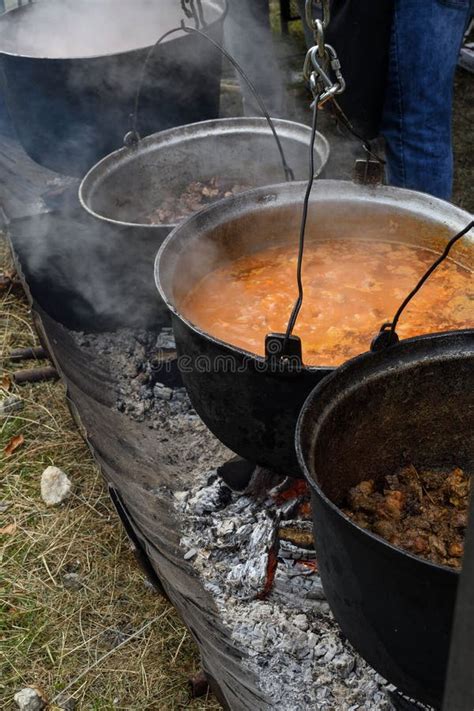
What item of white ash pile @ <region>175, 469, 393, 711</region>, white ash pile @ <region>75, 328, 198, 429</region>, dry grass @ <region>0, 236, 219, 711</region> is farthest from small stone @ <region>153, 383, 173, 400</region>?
white ash pile @ <region>175, 469, 393, 711</region>

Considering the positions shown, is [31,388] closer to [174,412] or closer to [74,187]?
[174,412]

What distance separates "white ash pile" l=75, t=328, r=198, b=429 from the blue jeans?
5.82ft

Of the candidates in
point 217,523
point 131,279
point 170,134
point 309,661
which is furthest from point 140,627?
point 170,134

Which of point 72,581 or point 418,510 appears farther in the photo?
point 72,581

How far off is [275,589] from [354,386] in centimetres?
118

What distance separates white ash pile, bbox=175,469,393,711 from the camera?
2.67 meters

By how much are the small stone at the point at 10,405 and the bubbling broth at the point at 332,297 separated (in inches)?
65.5

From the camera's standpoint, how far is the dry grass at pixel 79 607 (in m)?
3.00

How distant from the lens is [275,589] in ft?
9.90

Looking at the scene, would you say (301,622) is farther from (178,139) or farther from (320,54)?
(178,139)

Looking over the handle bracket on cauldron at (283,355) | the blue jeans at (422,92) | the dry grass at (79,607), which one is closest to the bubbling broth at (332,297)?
the handle bracket on cauldron at (283,355)

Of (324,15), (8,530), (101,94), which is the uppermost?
(324,15)

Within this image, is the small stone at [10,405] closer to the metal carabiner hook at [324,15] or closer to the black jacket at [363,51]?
the black jacket at [363,51]

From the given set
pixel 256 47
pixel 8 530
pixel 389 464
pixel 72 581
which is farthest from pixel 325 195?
pixel 256 47
